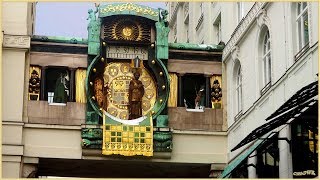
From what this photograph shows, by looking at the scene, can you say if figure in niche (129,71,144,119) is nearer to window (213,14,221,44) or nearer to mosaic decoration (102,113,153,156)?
mosaic decoration (102,113,153,156)

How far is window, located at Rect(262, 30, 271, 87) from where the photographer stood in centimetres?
2750

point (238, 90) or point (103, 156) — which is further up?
point (238, 90)

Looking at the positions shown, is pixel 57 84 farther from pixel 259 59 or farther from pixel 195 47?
pixel 259 59

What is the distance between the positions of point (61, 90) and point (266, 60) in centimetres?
810

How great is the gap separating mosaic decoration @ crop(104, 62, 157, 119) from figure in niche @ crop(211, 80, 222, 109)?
2.35 m

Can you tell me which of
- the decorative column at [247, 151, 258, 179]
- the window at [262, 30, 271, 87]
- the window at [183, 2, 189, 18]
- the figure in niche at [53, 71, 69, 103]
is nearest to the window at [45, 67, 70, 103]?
the figure in niche at [53, 71, 69, 103]

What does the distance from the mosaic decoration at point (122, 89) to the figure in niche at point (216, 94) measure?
7.70 ft

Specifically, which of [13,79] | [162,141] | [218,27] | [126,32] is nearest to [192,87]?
[162,141]

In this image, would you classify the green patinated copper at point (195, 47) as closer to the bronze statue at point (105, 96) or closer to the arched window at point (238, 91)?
the arched window at point (238, 91)

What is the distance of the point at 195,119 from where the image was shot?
103 ft

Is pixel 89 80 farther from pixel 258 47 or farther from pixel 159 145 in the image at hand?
pixel 258 47

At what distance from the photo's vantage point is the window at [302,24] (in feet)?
77.9

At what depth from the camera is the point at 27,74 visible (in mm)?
30906

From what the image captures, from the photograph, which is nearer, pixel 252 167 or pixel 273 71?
pixel 273 71
